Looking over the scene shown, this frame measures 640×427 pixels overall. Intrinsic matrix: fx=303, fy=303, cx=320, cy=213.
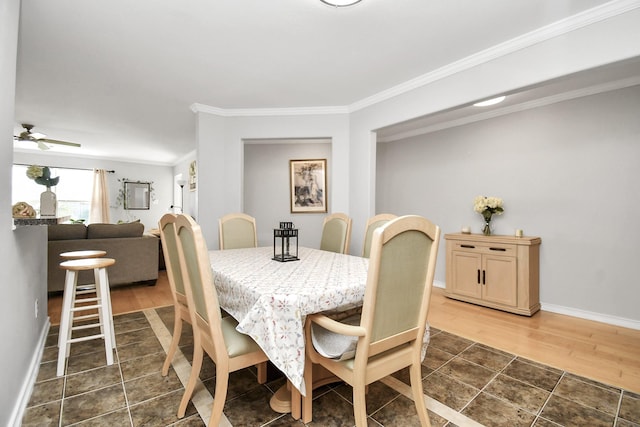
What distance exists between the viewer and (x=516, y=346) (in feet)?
8.23

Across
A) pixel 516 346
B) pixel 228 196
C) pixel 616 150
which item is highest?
pixel 616 150

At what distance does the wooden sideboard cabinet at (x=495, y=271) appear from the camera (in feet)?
10.7

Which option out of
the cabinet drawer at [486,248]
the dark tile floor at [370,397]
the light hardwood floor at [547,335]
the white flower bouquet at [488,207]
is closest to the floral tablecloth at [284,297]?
the dark tile floor at [370,397]

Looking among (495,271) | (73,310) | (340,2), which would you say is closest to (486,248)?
(495,271)

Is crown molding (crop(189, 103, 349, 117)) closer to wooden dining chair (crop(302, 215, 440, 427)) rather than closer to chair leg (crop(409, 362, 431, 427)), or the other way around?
wooden dining chair (crop(302, 215, 440, 427))

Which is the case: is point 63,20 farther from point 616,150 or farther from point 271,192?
point 616,150

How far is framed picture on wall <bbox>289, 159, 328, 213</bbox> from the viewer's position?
5.03 m

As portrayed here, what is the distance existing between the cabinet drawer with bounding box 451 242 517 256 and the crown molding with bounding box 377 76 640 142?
1.65 meters

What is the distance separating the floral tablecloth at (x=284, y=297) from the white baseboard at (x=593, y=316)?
8.97ft

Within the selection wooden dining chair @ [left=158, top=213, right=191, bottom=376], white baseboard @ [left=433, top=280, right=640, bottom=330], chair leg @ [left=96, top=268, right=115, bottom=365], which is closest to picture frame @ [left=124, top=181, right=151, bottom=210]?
chair leg @ [left=96, top=268, right=115, bottom=365]

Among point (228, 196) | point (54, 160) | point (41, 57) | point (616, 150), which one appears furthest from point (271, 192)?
point (54, 160)

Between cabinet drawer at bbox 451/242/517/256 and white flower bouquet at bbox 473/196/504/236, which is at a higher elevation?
white flower bouquet at bbox 473/196/504/236

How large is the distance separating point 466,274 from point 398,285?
280 cm

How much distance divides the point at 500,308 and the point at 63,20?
4.71 m
